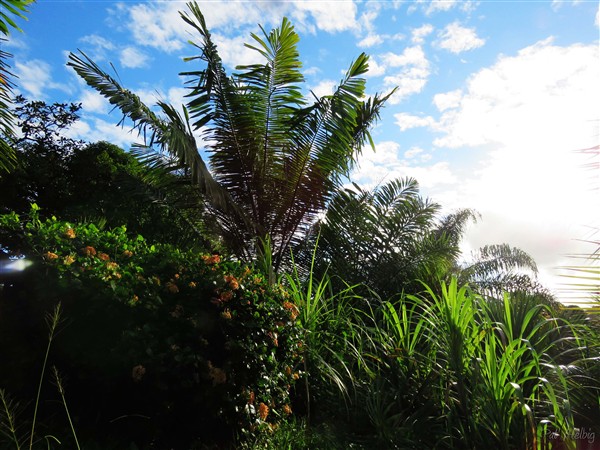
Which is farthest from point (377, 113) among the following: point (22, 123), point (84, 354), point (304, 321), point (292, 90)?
point (22, 123)

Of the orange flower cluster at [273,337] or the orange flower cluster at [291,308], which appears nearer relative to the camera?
the orange flower cluster at [273,337]

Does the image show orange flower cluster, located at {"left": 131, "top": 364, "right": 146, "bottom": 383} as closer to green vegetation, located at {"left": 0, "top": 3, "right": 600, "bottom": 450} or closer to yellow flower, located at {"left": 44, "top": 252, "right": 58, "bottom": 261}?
green vegetation, located at {"left": 0, "top": 3, "right": 600, "bottom": 450}

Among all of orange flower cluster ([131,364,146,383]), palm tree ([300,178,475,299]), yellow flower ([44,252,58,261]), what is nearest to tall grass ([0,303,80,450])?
orange flower cluster ([131,364,146,383])

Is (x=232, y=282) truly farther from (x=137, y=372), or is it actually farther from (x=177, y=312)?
(x=137, y=372)

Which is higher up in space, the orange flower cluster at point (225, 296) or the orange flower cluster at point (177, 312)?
the orange flower cluster at point (225, 296)

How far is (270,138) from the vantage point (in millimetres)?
9180

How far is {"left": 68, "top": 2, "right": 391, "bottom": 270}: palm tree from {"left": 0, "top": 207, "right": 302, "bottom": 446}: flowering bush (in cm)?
376

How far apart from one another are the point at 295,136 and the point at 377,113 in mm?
1780

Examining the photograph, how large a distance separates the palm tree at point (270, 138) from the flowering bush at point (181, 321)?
3.76 meters

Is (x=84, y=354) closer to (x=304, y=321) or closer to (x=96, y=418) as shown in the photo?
(x=96, y=418)

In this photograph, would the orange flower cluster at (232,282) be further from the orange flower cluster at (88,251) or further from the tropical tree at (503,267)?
the tropical tree at (503,267)

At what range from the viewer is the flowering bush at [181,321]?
3543 millimetres

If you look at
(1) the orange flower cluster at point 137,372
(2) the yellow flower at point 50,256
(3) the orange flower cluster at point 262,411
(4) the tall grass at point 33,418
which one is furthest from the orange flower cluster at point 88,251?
(3) the orange flower cluster at point 262,411

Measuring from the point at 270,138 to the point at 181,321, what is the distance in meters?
5.88
